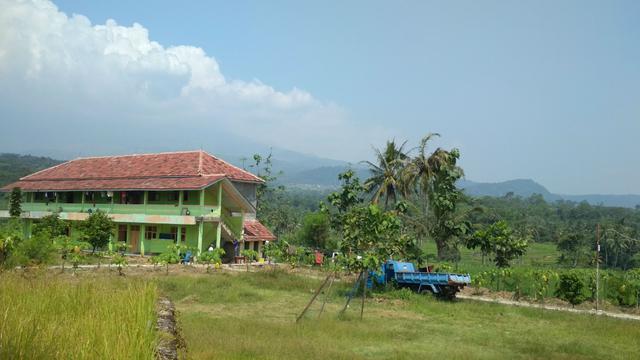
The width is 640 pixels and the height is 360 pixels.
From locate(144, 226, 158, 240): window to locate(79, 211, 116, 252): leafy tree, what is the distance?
10.00ft

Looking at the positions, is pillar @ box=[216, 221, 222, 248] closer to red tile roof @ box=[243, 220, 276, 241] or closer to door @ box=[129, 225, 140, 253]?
red tile roof @ box=[243, 220, 276, 241]

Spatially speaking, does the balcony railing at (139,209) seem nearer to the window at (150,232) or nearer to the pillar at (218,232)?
the pillar at (218,232)

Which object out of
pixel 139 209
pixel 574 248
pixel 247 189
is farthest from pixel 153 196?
pixel 574 248

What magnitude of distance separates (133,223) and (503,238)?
22513 millimetres

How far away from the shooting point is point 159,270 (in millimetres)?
25484

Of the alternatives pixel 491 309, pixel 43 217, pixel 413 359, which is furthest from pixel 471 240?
pixel 43 217

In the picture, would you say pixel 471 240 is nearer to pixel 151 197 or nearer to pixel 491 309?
pixel 491 309

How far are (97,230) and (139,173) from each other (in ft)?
19.9

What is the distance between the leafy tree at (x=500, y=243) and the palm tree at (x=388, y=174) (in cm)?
595

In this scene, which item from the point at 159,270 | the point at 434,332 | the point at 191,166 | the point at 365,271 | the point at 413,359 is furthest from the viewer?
the point at 191,166

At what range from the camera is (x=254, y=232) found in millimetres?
37844

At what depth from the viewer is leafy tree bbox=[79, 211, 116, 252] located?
3106 centimetres

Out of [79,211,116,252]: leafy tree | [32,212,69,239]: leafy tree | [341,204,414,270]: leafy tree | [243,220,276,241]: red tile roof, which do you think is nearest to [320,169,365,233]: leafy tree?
[243,220,276,241]: red tile roof

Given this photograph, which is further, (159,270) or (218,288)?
(159,270)
